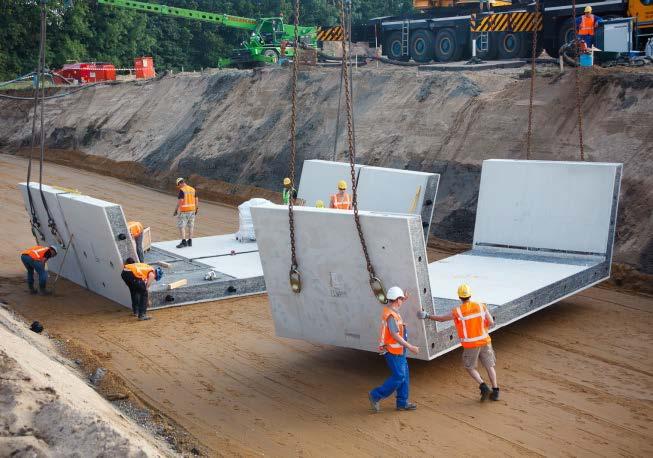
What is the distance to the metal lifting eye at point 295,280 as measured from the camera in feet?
35.2

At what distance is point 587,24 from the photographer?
74.4ft

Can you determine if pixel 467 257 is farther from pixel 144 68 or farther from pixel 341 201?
pixel 144 68

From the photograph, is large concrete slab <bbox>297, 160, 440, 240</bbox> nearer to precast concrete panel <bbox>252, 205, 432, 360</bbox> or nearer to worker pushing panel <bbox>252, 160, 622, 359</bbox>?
worker pushing panel <bbox>252, 160, 622, 359</bbox>

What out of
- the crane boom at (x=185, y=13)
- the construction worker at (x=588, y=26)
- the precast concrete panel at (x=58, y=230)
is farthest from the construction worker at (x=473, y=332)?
the crane boom at (x=185, y=13)

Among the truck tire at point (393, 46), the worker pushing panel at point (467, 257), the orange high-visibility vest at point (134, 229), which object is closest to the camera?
the worker pushing panel at point (467, 257)

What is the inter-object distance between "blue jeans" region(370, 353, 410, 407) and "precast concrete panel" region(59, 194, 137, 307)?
5.90 metres

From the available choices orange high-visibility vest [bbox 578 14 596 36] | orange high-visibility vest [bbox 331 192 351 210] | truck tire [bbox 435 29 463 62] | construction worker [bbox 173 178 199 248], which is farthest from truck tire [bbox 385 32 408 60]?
orange high-visibility vest [bbox 331 192 351 210]

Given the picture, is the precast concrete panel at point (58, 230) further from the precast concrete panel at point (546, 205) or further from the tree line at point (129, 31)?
the tree line at point (129, 31)

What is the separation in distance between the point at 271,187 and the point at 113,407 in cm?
1620

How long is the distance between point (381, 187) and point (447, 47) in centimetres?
1548

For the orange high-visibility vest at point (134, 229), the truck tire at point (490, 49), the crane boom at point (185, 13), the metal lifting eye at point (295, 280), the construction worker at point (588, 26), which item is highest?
the crane boom at point (185, 13)

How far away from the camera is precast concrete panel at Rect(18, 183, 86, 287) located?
15.8 metres

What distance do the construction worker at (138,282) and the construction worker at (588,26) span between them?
14106 millimetres

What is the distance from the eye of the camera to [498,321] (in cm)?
1148
